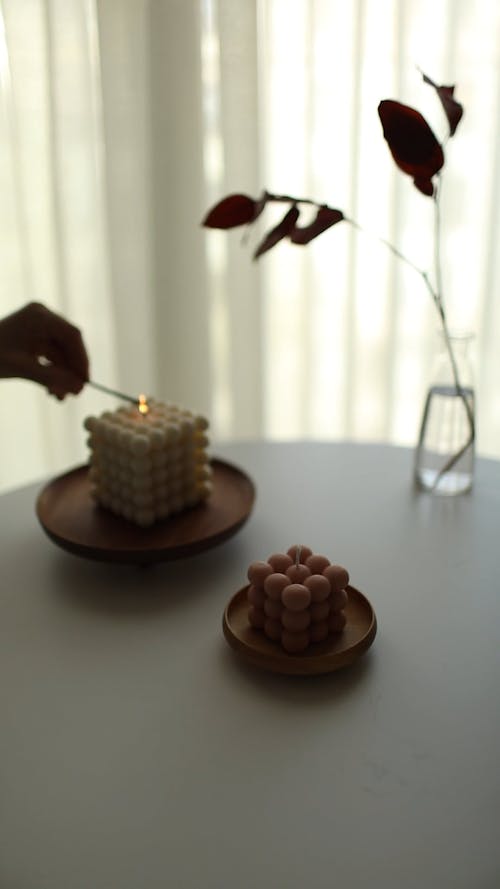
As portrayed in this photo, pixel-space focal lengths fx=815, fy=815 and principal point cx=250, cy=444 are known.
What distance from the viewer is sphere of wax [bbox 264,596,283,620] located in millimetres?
751

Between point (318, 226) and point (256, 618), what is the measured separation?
1.52ft

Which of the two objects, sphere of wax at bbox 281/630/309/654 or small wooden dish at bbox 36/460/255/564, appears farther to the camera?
small wooden dish at bbox 36/460/255/564

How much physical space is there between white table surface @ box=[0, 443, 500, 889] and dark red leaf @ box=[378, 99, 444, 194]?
0.44m

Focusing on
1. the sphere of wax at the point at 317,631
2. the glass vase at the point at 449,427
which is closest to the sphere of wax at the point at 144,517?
the sphere of wax at the point at 317,631

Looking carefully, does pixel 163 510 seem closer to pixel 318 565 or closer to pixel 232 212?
pixel 318 565

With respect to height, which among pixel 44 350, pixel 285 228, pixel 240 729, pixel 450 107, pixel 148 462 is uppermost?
pixel 450 107

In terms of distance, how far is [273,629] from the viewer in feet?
2.50

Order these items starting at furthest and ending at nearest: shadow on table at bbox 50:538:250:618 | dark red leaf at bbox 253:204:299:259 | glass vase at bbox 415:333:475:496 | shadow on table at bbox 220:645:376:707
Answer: glass vase at bbox 415:333:475:496
dark red leaf at bbox 253:204:299:259
shadow on table at bbox 50:538:250:618
shadow on table at bbox 220:645:376:707

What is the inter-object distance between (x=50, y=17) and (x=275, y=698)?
1478 millimetres

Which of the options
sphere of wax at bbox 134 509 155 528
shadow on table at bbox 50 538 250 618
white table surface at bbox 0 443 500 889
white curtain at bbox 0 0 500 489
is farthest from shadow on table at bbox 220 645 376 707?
white curtain at bbox 0 0 500 489

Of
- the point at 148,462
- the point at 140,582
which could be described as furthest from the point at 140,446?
the point at 140,582

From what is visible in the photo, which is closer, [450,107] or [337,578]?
[337,578]

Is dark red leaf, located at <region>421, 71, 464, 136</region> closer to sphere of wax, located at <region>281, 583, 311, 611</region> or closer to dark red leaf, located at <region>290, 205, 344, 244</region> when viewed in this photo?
dark red leaf, located at <region>290, 205, 344, 244</region>

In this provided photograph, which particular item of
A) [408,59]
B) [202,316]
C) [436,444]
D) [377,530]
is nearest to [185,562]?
[377,530]
